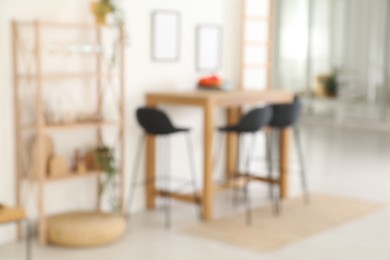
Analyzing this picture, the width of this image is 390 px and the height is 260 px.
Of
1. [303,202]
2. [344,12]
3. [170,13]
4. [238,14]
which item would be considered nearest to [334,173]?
[303,202]

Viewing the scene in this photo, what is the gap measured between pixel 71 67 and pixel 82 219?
1.21 meters

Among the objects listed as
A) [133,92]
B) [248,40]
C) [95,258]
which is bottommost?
[95,258]

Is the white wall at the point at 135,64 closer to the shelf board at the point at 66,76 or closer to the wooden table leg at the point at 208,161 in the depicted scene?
the shelf board at the point at 66,76

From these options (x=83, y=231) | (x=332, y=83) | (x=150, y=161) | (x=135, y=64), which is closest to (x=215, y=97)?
(x=135, y=64)

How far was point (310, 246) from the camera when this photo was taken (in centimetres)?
509

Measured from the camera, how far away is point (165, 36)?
20.7 feet

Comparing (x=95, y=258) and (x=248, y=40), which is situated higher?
(x=248, y=40)

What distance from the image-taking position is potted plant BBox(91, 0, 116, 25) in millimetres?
5422

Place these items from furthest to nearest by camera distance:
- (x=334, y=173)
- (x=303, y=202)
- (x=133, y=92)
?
(x=334, y=173) < (x=303, y=202) < (x=133, y=92)

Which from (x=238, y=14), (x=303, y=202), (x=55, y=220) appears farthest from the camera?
(x=238, y=14)

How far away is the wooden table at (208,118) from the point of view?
5.76 metres

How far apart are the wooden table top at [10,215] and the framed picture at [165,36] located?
2464 millimetres

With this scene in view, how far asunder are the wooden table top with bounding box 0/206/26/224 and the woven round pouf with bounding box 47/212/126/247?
92cm

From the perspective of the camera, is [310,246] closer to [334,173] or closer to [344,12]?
[334,173]
